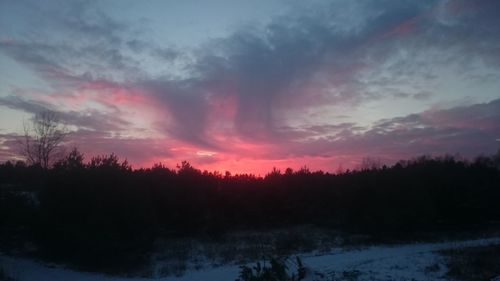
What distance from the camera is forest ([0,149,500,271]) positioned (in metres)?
22.6

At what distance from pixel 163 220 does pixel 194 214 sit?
81.2 inches

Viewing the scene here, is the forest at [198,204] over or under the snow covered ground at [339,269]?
over

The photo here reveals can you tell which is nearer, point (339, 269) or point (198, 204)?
point (339, 269)

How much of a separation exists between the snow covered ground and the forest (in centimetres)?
163

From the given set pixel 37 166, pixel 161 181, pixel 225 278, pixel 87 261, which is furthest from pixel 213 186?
pixel 37 166

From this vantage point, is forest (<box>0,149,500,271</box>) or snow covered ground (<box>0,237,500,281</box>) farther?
forest (<box>0,149,500,271</box>)

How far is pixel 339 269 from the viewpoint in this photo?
707 inches

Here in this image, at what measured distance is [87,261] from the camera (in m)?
22.2

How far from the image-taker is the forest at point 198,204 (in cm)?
2262

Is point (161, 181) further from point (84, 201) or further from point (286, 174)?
point (286, 174)

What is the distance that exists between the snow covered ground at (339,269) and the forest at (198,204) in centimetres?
163

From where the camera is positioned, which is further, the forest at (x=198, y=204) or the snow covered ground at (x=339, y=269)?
the forest at (x=198, y=204)

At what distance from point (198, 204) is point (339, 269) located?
14189 mm

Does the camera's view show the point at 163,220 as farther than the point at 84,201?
Yes
